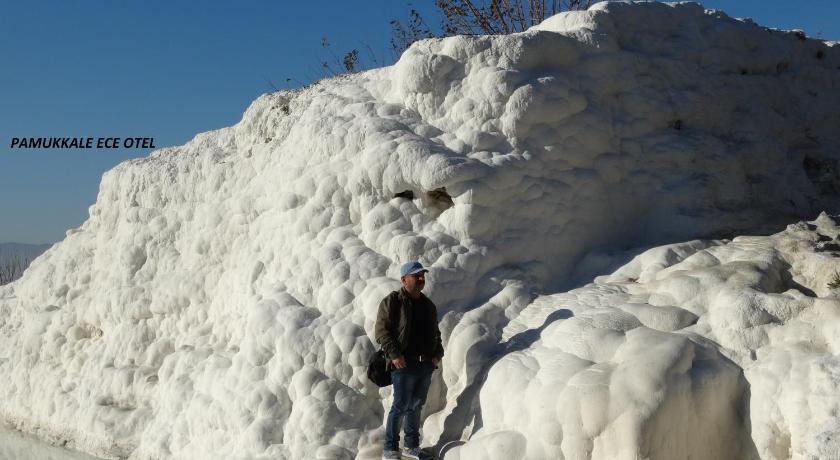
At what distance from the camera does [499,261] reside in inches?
240

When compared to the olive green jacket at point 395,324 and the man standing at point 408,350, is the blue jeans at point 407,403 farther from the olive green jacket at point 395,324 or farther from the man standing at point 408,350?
the olive green jacket at point 395,324

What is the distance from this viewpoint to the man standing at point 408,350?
16.8ft

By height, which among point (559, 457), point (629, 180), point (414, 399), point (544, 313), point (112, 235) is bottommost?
point (559, 457)

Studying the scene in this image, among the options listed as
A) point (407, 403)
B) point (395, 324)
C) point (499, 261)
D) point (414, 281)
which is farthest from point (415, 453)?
point (499, 261)

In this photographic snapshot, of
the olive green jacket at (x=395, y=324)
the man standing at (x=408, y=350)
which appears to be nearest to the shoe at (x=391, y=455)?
the man standing at (x=408, y=350)

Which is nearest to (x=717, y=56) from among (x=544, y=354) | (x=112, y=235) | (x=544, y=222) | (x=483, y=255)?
(x=544, y=222)

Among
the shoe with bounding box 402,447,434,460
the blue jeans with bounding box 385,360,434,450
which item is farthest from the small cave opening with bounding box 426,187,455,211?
the shoe with bounding box 402,447,434,460

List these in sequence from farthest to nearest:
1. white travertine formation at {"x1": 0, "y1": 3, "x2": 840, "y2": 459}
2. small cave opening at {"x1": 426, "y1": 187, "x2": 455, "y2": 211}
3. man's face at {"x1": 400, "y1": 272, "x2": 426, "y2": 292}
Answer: small cave opening at {"x1": 426, "y1": 187, "x2": 455, "y2": 211} < man's face at {"x1": 400, "y1": 272, "x2": 426, "y2": 292} < white travertine formation at {"x1": 0, "y1": 3, "x2": 840, "y2": 459}

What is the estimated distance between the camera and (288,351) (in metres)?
5.79

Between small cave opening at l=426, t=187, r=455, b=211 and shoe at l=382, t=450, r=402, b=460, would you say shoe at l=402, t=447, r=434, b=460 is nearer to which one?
shoe at l=382, t=450, r=402, b=460

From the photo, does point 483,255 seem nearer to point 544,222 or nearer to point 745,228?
point 544,222

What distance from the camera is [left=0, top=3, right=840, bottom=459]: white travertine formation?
178 inches

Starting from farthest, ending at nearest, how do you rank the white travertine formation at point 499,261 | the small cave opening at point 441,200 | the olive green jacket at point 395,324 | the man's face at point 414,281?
the small cave opening at point 441,200
the man's face at point 414,281
the olive green jacket at point 395,324
the white travertine formation at point 499,261

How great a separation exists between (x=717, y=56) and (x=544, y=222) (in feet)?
8.94
